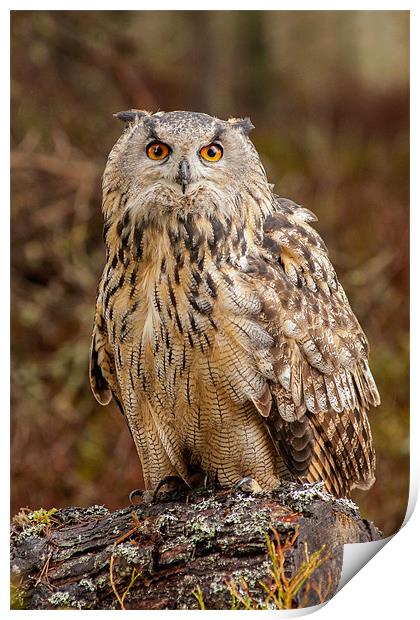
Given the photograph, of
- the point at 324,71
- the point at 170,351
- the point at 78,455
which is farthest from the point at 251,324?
the point at 78,455

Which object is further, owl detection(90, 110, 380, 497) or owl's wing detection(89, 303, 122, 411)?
owl's wing detection(89, 303, 122, 411)

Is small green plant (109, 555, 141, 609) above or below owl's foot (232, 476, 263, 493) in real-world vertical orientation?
below

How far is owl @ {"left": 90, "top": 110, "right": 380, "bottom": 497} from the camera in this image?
7.52ft

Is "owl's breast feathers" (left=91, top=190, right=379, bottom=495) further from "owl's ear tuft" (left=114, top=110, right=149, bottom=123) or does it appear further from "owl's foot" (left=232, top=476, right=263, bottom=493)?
"owl's ear tuft" (left=114, top=110, right=149, bottom=123)

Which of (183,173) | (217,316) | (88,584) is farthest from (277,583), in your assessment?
(183,173)

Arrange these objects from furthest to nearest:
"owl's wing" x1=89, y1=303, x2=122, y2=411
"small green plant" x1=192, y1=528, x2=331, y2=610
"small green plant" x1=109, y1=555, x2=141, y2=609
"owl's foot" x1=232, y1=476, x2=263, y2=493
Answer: "owl's wing" x1=89, y1=303, x2=122, y2=411
"owl's foot" x1=232, y1=476, x2=263, y2=493
"small green plant" x1=109, y1=555, x2=141, y2=609
"small green plant" x1=192, y1=528, x2=331, y2=610

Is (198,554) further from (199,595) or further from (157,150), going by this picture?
(157,150)

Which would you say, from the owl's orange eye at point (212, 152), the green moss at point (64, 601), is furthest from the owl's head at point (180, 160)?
the green moss at point (64, 601)

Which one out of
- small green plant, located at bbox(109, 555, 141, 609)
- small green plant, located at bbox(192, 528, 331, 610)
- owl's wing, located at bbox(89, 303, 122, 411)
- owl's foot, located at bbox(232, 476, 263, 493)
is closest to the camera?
small green plant, located at bbox(192, 528, 331, 610)

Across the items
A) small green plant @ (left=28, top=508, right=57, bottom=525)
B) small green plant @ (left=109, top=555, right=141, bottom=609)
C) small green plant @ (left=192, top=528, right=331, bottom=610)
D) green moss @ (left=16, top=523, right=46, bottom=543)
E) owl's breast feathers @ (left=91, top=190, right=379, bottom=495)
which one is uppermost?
owl's breast feathers @ (left=91, top=190, right=379, bottom=495)

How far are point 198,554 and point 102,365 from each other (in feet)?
1.96

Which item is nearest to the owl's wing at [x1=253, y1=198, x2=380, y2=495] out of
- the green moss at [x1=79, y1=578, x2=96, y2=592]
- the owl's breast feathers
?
the owl's breast feathers

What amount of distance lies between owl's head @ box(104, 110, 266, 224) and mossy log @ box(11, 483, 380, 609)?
74cm

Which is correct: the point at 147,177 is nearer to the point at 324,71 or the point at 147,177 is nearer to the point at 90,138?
the point at 324,71
